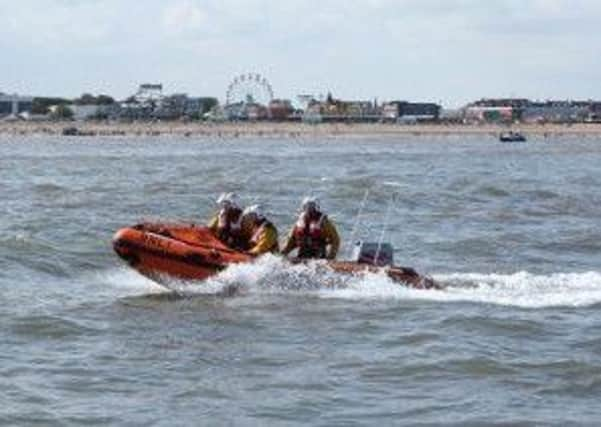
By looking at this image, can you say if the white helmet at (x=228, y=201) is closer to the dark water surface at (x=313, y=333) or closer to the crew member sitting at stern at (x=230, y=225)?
the crew member sitting at stern at (x=230, y=225)

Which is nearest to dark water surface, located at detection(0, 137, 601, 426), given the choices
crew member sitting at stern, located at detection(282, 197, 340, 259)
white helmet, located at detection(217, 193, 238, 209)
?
crew member sitting at stern, located at detection(282, 197, 340, 259)

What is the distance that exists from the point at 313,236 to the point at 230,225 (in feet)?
4.06

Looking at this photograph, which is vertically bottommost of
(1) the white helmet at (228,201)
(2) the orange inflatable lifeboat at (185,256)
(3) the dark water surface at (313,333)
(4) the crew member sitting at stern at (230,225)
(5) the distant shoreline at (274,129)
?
(5) the distant shoreline at (274,129)

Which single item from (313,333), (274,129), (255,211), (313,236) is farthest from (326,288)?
(274,129)

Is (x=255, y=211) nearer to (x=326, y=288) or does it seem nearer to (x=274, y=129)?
(x=326, y=288)

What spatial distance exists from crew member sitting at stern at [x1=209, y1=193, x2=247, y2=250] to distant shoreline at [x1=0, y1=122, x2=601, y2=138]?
4626 inches

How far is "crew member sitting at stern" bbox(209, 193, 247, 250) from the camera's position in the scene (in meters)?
20.3

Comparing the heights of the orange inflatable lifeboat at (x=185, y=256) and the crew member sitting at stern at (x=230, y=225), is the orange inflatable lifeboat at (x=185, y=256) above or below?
below

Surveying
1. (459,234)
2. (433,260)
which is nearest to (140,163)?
(459,234)

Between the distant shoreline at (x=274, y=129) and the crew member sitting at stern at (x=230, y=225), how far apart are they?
117492 mm

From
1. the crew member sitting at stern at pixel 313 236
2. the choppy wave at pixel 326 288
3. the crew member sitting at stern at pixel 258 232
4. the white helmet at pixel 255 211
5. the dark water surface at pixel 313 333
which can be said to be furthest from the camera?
the crew member sitting at stern at pixel 313 236

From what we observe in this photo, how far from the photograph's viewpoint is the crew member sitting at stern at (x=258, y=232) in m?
20.0

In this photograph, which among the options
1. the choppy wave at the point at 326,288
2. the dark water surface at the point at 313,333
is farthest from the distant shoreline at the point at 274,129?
the choppy wave at the point at 326,288

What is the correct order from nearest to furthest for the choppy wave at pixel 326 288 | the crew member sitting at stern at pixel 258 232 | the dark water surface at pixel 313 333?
the dark water surface at pixel 313 333
the choppy wave at pixel 326 288
the crew member sitting at stern at pixel 258 232
